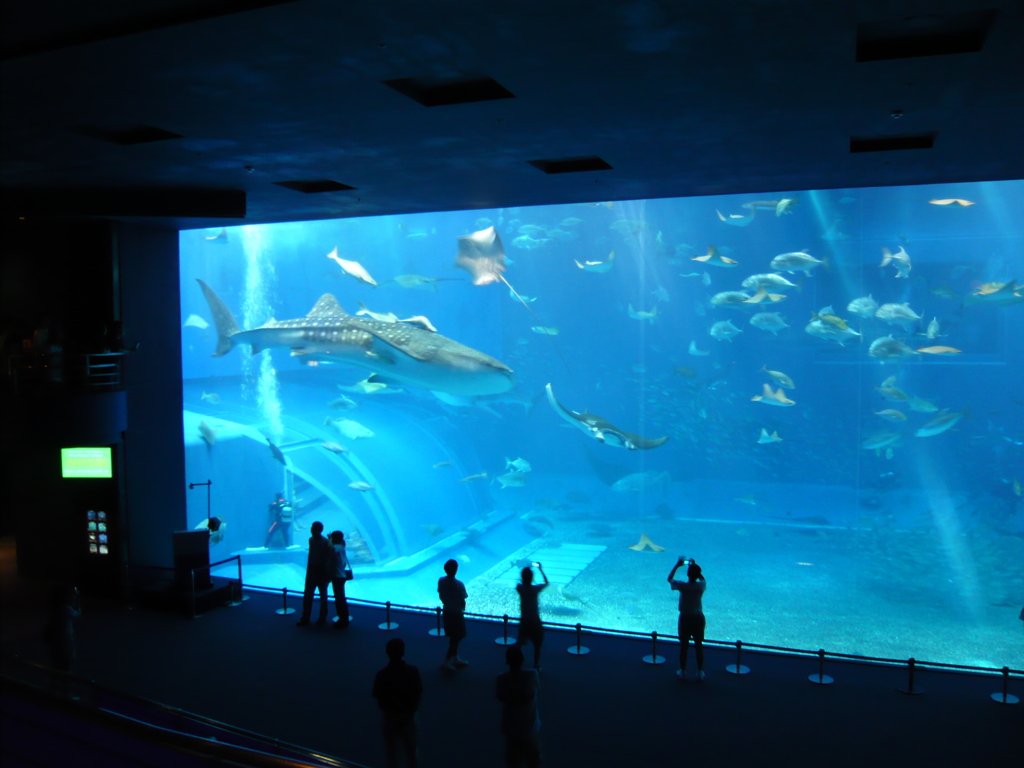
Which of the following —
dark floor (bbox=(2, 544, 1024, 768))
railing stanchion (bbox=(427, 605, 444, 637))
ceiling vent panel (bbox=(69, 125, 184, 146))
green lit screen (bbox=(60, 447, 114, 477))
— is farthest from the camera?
green lit screen (bbox=(60, 447, 114, 477))

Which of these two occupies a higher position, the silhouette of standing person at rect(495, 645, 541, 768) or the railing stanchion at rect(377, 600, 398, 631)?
the silhouette of standing person at rect(495, 645, 541, 768)

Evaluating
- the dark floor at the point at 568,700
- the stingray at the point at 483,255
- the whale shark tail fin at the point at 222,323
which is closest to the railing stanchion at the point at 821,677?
the dark floor at the point at 568,700

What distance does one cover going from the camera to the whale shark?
37.4 ft

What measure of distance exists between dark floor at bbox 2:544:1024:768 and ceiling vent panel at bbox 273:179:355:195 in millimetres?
4441

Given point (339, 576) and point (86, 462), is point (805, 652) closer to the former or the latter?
point (339, 576)

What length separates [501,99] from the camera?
4.08 meters

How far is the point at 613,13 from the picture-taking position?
2.95m

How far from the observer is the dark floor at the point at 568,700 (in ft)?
14.1

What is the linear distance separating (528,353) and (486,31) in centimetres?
4079

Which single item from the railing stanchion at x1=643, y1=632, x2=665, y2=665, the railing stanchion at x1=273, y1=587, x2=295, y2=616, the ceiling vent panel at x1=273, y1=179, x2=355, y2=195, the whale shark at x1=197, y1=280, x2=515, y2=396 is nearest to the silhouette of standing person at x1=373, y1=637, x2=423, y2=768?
the railing stanchion at x1=643, y1=632, x2=665, y2=665

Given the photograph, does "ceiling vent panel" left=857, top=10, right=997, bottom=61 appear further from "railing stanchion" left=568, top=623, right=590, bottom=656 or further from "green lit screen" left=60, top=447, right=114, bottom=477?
"green lit screen" left=60, top=447, right=114, bottom=477

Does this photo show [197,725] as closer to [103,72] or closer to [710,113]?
[103,72]

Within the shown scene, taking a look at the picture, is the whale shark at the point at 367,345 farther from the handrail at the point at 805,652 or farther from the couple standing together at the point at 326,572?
the handrail at the point at 805,652

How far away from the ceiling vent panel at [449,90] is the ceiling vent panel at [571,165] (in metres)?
1.64
